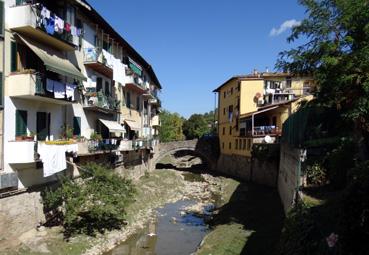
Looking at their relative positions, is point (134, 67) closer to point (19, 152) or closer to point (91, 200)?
point (91, 200)

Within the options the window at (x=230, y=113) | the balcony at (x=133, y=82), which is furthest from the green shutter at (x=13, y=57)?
the window at (x=230, y=113)

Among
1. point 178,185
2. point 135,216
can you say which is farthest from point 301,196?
point 178,185

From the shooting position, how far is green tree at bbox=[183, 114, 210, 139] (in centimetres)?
9075

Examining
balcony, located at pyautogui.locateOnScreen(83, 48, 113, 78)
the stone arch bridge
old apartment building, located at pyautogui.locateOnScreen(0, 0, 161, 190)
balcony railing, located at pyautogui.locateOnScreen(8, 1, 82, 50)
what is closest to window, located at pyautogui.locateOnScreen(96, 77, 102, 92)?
old apartment building, located at pyautogui.locateOnScreen(0, 0, 161, 190)

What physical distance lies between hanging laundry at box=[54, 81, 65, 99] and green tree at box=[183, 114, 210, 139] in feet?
231

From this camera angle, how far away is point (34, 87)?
17.6m

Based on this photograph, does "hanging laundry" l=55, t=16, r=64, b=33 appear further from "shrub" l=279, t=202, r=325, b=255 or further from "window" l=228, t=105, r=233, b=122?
"window" l=228, t=105, r=233, b=122

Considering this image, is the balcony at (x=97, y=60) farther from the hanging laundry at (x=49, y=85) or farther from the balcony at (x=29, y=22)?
the hanging laundry at (x=49, y=85)

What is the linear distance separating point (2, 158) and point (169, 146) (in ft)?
133

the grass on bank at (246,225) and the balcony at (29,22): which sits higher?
the balcony at (29,22)

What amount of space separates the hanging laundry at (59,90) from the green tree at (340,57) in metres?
11.8

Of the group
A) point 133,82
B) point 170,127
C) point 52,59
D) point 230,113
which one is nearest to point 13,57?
point 52,59

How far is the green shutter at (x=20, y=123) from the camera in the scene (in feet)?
57.9

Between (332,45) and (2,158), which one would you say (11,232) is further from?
(332,45)
